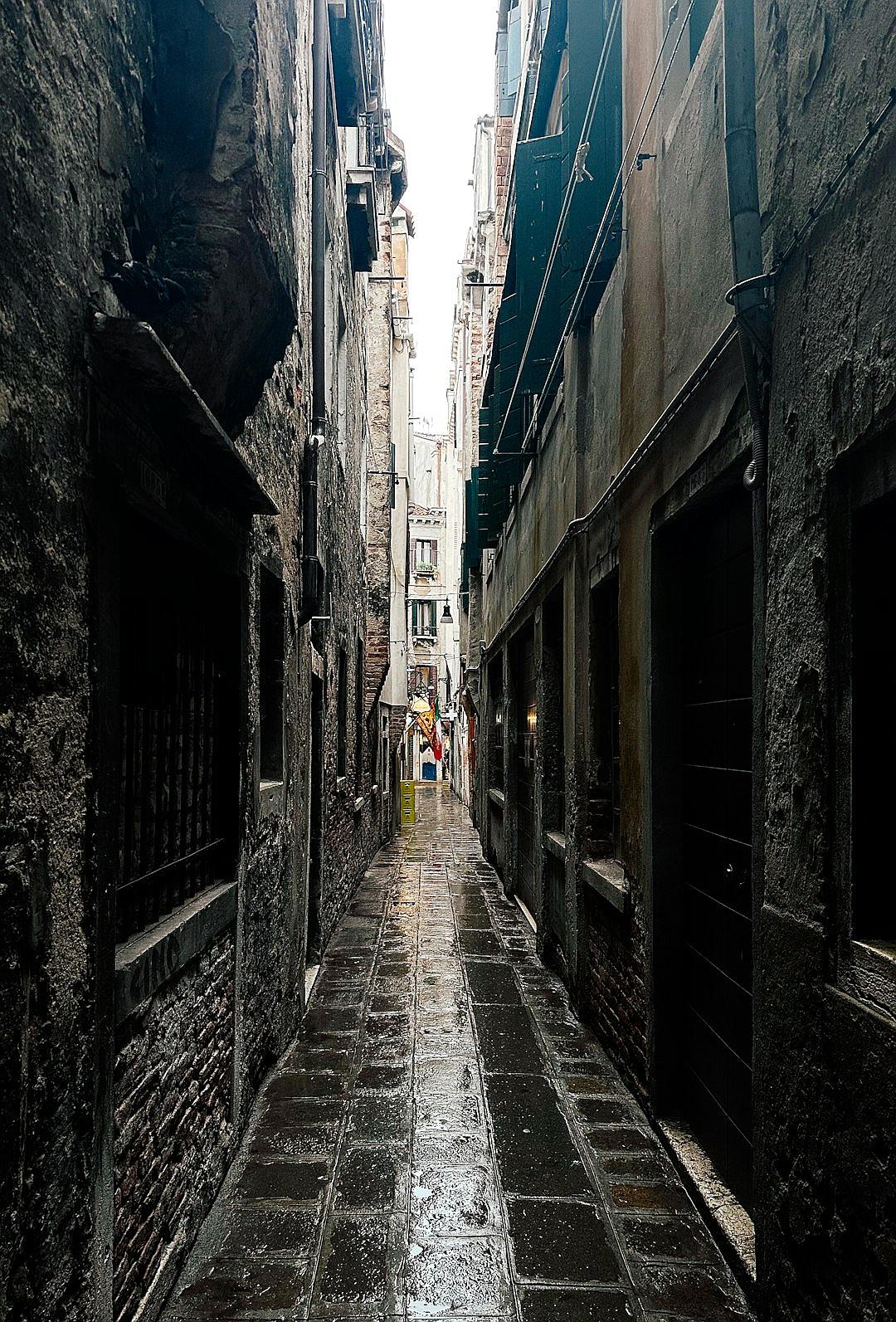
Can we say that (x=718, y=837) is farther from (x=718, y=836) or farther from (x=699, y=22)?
(x=699, y=22)

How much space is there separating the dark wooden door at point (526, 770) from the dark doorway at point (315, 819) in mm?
2328

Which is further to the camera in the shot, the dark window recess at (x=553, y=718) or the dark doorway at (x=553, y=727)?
the dark window recess at (x=553, y=718)

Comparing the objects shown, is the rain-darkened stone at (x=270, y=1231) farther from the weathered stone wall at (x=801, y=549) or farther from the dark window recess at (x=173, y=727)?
the weathered stone wall at (x=801, y=549)

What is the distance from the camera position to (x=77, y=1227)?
2.21 meters

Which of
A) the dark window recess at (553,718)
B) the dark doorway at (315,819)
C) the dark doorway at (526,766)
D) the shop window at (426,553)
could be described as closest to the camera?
the dark doorway at (315,819)

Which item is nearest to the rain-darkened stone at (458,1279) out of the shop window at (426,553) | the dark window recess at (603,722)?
the dark window recess at (603,722)

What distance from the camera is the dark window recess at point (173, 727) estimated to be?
3.01 meters

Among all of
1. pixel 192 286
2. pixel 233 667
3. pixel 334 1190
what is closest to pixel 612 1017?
pixel 334 1190

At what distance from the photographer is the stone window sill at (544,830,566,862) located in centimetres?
723

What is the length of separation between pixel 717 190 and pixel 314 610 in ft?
11.9

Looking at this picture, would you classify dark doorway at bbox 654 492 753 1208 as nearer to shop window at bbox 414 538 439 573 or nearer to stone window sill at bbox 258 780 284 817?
stone window sill at bbox 258 780 284 817

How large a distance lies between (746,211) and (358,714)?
10.8 metres

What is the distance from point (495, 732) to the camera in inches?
609

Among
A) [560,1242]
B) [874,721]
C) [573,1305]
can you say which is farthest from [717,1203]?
[874,721]
